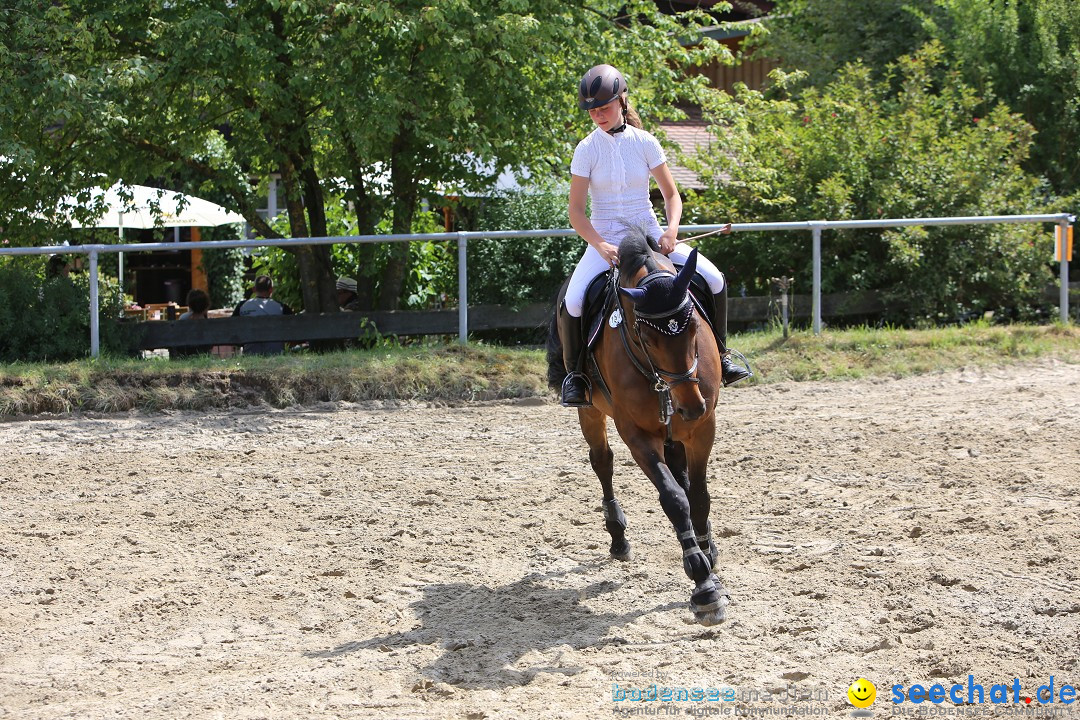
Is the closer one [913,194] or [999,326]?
[999,326]

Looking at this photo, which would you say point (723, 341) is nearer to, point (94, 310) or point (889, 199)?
point (94, 310)

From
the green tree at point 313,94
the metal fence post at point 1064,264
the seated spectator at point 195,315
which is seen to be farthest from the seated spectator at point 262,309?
the metal fence post at point 1064,264

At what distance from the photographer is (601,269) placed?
697 cm

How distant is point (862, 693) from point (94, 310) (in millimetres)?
10175

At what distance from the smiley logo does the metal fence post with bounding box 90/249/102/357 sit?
9.89 metres

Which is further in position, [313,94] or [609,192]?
[313,94]

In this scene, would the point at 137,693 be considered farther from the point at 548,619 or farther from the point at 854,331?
the point at 854,331

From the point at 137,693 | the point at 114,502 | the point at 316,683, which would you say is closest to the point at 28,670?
the point at 137,693

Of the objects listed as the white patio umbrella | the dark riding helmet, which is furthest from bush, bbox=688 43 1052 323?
the dark riding helmet

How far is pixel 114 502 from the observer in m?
8.62

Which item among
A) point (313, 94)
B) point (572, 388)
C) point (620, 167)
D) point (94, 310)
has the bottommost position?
point (572, 388)

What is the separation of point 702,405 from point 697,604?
985 mm

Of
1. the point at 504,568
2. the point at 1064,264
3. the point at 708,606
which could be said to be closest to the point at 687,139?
the point at 1064,264

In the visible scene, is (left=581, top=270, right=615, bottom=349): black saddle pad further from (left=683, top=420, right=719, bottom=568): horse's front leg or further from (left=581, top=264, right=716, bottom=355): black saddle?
(left=683, top=420, right=719, bottom=568): horse's front leg
